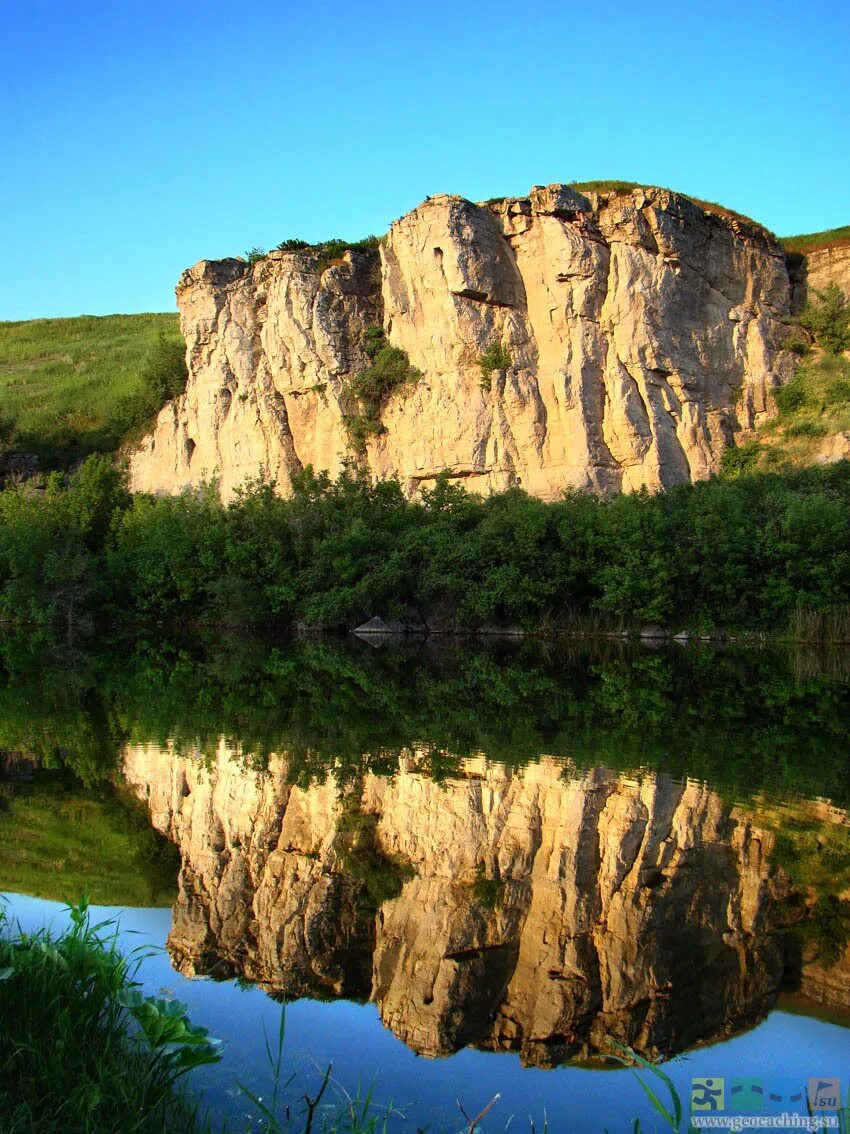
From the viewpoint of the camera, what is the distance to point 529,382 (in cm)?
3819

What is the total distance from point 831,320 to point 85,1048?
42.0 meters

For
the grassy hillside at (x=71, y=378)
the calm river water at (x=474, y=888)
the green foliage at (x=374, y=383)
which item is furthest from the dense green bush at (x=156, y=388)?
the calm river water at (x=474, y=888)

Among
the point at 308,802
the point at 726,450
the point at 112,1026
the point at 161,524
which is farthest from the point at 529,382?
the point at 112,1026

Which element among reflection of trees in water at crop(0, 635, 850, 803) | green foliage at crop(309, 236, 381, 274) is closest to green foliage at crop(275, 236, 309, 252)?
green foliage at crop(309, 236, 381, 274)

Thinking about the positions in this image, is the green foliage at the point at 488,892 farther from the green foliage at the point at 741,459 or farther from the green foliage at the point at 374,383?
the green foliage at the point at 374,383

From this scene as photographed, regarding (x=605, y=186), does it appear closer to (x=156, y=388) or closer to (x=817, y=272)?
(x=817, y=272)

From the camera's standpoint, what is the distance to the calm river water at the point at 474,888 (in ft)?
14.4

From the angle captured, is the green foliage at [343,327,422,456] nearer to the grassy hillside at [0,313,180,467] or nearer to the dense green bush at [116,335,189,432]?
the dense green bush at [116,335,189,432]

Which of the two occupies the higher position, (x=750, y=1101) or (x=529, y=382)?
(x=529, y=382)

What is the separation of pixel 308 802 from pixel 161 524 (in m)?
29.7

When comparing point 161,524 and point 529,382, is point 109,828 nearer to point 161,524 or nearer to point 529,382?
point 161,524

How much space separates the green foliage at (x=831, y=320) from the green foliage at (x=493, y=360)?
1291 centimetres

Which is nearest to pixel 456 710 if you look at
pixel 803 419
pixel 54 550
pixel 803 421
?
pixel 54 550

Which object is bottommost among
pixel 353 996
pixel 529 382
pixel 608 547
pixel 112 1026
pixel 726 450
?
pixel 353 996
